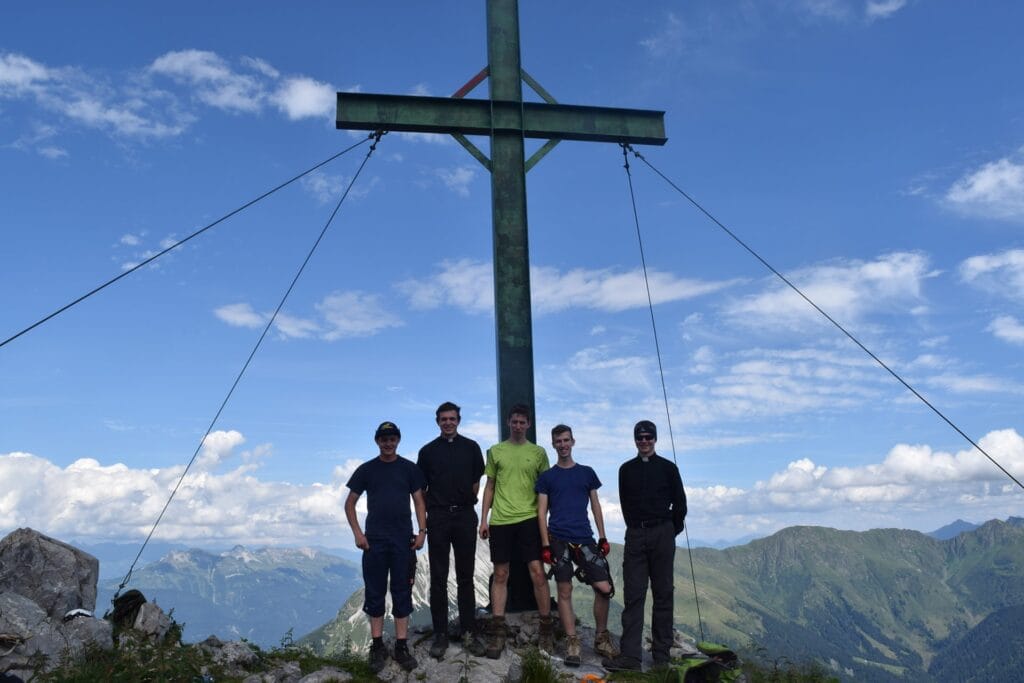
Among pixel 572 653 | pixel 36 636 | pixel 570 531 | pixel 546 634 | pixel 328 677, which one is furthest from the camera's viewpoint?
pixel 546 634

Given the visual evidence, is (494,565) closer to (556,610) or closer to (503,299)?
(556,610)

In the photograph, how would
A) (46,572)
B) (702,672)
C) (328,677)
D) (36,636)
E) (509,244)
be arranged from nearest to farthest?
(702,672) → (328,677) → (36,636) → (46,572) → (509,244)

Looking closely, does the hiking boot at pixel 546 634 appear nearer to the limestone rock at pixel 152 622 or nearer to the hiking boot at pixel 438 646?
the hiking boot at pixel 438 646

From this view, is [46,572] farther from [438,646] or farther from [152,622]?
[438,646]

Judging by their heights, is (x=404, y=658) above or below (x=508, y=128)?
below

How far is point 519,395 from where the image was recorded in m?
9.42

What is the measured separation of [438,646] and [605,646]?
1771mm

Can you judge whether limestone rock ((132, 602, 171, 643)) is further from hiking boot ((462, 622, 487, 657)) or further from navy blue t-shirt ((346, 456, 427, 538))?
hiking boot ((462, 622, 487, 657))

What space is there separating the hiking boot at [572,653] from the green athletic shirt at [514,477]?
4.22ft

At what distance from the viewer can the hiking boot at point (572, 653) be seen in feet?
24.0

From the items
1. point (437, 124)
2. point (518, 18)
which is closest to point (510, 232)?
point (437, 124)

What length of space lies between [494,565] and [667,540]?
187cm

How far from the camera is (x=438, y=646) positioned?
25.1 feet

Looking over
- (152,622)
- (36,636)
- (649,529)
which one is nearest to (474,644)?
(649,529)
